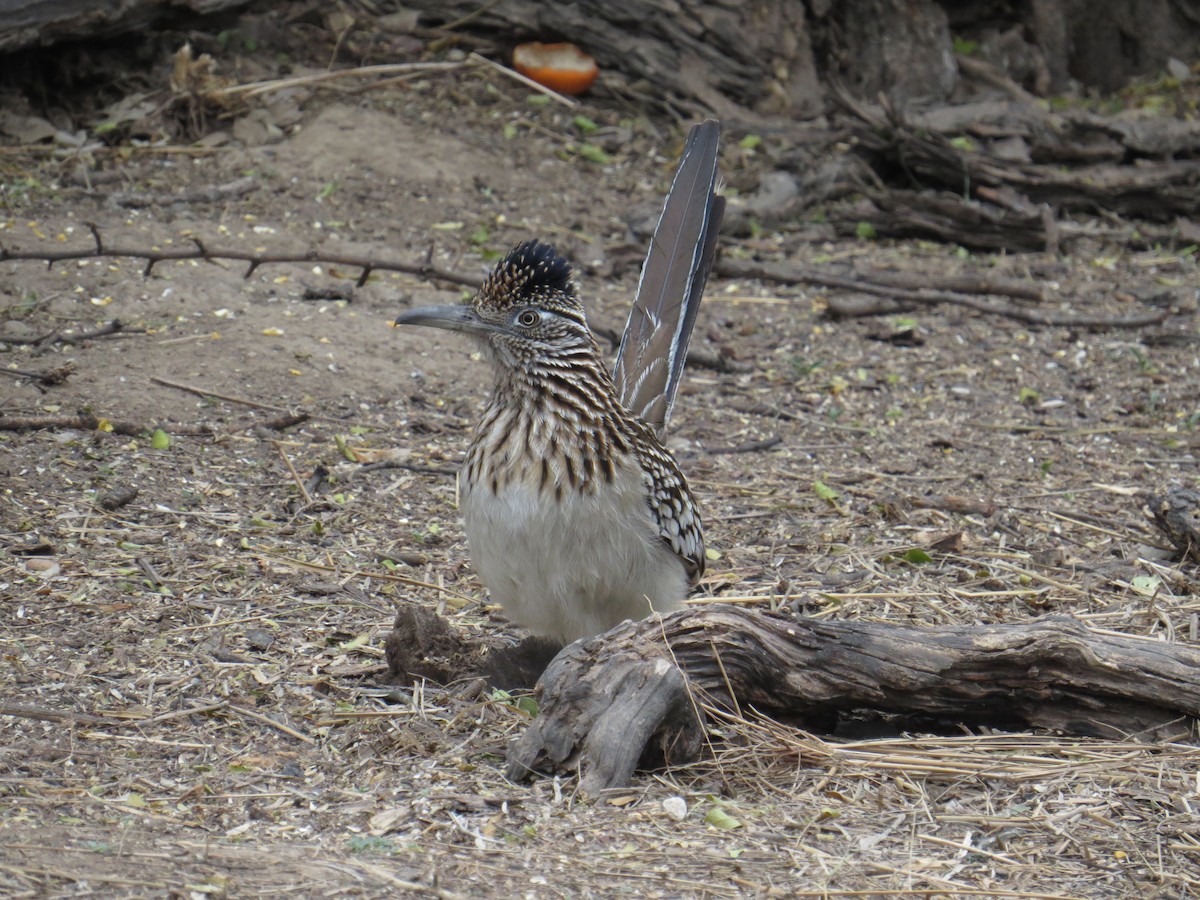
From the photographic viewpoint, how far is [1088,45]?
12.5 metres

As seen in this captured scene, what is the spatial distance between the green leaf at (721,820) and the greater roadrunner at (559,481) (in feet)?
3.37

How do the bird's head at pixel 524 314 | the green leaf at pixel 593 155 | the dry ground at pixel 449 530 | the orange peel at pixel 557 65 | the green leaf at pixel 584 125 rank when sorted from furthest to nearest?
the orange peel at pixel 557 65
the green leaf at pixel 584 125
the green leaf at pixel 593 155
the bird's head at pixel 524 314
the dry ground at pixel 449 530

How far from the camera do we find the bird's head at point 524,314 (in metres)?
4.77

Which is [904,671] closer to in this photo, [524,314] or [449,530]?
[524,314]

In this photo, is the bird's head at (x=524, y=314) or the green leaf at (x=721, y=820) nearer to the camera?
the green leaf at (x=721, y=820)

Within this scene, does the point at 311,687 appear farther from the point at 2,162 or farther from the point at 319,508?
the point at 2,162

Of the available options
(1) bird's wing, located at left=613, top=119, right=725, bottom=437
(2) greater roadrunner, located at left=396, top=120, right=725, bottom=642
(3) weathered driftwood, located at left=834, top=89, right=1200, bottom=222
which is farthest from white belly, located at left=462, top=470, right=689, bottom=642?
(3) weathered driftwood, located at left=834, top=89, right=1200, bottom=222

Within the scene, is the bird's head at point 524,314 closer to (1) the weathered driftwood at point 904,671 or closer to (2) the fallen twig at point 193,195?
(1) the weathered driftwood at point 904,671

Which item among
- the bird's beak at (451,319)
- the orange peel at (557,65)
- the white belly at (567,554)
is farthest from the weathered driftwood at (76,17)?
the white belly at (567,554)

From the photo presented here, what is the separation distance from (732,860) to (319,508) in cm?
297

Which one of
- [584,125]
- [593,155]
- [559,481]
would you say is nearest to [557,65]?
[584,125]

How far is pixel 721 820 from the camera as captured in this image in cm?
360

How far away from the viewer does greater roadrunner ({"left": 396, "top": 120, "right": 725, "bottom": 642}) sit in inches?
174

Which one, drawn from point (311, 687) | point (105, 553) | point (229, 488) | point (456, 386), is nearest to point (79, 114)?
point (456, 386)
